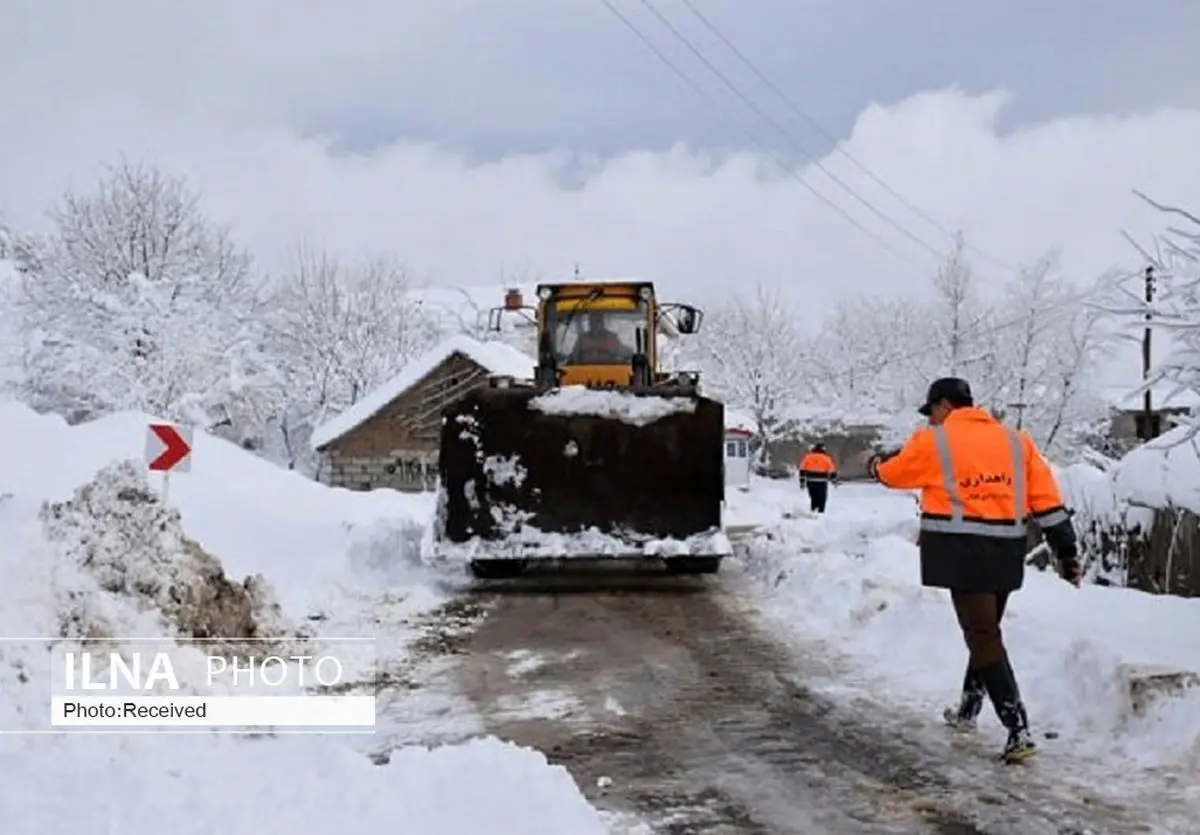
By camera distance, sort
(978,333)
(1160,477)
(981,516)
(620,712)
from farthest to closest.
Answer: (978,333)
(1160,477)
(620,712)
(981,516)

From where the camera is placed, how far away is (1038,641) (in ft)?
22.7

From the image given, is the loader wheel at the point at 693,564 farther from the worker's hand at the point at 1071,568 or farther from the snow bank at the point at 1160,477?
the worker's hand at the point at 1071,568

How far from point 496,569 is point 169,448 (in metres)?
3.44

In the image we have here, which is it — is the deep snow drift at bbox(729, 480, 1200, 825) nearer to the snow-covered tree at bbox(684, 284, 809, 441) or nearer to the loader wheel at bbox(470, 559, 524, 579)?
the loader wheel at bbox(470, 559, 524, 579)

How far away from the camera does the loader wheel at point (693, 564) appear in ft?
38.9

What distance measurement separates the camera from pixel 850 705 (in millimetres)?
6336

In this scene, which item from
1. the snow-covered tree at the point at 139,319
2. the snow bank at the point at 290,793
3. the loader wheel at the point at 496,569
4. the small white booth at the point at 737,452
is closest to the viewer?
the snow bank at the point at 290,793

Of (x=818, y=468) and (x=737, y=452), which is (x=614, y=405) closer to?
(x=818, y=468)

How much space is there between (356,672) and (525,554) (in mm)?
4007

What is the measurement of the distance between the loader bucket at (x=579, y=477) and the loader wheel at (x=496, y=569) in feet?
1.23

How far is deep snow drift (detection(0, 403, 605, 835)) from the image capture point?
12.5 ft

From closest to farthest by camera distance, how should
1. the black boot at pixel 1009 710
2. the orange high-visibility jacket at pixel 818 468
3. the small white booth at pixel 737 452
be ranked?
the black boot at pixel 1009 710 → the orange high-visibility jacket at pixel 818 468 → the small white booth at pixel 737 452


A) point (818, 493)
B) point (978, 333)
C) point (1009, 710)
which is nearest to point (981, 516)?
point (1009, 710)

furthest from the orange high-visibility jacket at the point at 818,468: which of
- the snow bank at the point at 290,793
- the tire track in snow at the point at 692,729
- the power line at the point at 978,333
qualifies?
the snow bank at the point at 290,793
